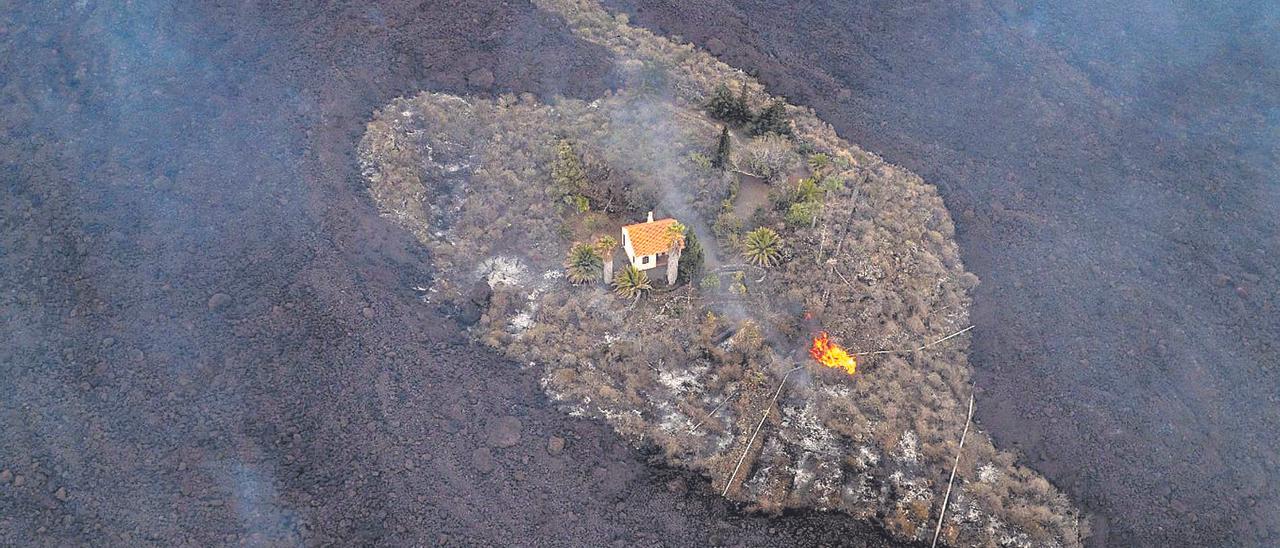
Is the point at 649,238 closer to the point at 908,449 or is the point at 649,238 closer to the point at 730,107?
the point at 730,107

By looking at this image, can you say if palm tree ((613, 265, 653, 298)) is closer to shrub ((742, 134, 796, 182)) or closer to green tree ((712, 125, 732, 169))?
green tree ((712, 125, 732, 169))

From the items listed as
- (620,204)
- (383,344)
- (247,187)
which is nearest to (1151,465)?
(620,204)

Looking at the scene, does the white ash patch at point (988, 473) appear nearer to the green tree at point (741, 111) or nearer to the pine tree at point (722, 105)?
the green tree at point (741, 111)

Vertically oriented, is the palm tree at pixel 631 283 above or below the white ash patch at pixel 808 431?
above

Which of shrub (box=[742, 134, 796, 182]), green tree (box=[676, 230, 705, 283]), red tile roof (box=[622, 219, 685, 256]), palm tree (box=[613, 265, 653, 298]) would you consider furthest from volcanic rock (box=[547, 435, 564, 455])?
shrub (box=[742, 134, 796, 182])

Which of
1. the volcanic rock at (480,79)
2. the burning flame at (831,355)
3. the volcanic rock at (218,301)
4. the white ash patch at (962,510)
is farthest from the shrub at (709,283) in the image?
the volcanic rock at (218,301)

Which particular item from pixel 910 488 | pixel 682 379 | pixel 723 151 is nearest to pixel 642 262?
pixel 682 379
